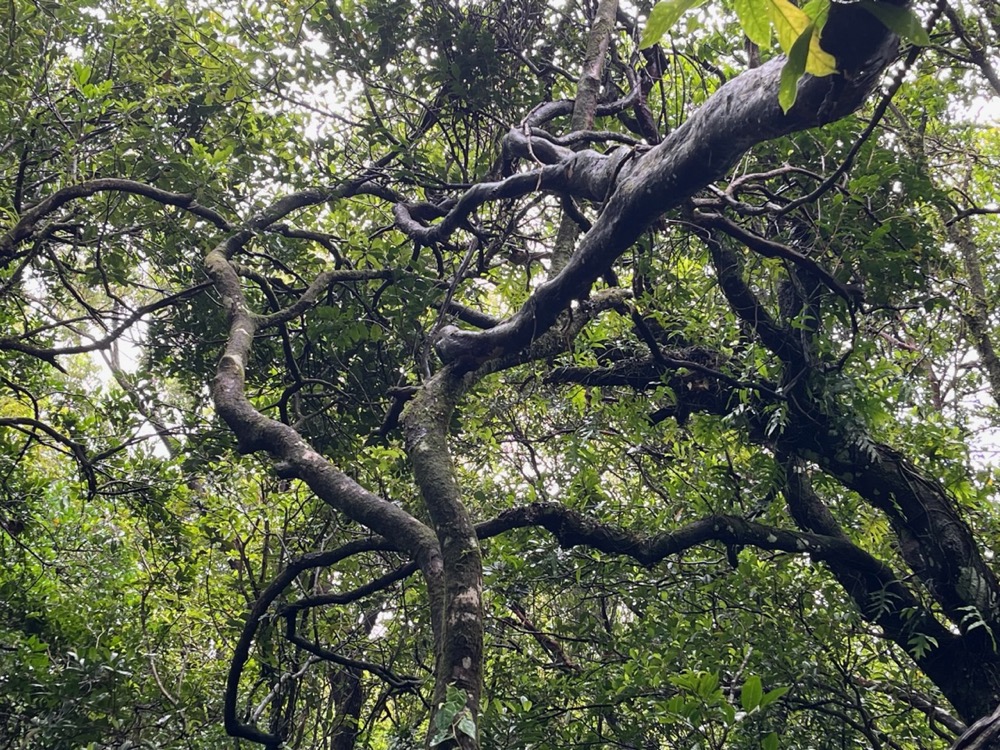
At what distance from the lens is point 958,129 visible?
6445 millimetres

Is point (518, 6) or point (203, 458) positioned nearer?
point (203, 458)

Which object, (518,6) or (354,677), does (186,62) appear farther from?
(354,677)

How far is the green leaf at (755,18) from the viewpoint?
942 mm

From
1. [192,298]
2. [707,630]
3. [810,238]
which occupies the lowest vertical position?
[707,630]

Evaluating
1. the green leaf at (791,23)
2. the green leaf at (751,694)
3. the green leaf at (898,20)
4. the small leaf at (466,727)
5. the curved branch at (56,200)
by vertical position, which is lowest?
the green leaf at (751,694)

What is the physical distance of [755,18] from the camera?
3.12 ft

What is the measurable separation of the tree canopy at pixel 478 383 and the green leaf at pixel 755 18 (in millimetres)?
1779

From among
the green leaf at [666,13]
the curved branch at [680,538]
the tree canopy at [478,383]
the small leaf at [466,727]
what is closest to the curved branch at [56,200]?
the tree canopy at [478,383]

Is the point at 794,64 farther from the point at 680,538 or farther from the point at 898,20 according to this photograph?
the point at 680,538

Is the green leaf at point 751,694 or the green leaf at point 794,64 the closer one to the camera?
the green leaf at point 794,64

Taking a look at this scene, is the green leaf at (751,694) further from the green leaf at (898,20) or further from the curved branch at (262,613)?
the green leaf at (898,20)

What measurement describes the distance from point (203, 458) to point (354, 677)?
1.75 metres

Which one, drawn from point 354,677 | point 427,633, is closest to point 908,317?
point 427,633

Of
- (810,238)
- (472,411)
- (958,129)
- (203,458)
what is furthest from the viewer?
(958,129)
